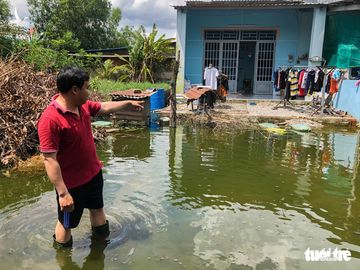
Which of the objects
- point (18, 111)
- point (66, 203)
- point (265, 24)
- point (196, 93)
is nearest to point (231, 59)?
point (265, 24)

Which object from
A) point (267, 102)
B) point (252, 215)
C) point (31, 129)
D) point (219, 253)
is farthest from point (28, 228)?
point (267, 102)

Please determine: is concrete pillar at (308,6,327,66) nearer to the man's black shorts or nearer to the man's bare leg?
the man's bare leg

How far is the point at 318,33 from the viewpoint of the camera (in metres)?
14.2

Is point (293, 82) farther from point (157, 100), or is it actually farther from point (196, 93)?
point (157, 100)

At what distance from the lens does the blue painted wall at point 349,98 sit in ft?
38.2

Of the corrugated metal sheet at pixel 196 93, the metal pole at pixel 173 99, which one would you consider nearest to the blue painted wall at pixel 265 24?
the corrugated metal sheet at pixel 196 93

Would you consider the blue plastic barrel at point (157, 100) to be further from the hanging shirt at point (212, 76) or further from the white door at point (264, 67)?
the white door at point (264, 67)

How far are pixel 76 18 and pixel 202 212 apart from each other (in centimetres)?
2713

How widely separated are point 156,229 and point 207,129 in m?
6.56

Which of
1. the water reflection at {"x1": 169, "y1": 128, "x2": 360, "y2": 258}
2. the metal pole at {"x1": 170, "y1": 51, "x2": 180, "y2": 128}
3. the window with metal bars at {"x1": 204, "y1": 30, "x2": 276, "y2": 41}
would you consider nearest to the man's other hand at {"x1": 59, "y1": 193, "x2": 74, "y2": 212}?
the water reflection at {"x1": 169, "y1": 128, "x2": 360, "y2": 258}

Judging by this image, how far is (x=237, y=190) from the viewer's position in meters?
5.59

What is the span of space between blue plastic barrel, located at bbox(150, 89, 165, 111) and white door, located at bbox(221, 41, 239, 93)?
4.48 m

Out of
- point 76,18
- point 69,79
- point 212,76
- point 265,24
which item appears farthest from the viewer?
point 76,18

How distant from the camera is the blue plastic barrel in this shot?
12819mm
